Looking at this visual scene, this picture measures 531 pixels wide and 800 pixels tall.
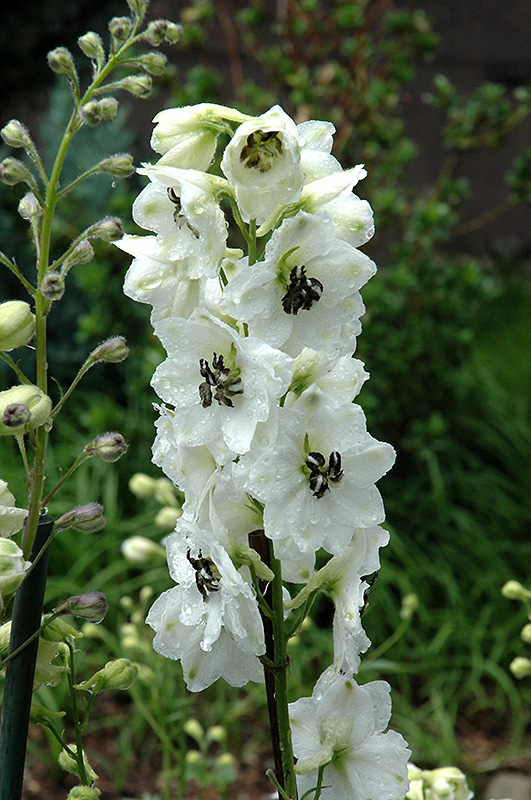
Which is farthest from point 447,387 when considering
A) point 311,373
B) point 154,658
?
point 311,373

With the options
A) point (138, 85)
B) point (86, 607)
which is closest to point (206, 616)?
point (86, 607)

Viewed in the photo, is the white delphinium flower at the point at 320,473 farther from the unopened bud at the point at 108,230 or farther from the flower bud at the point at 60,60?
the flower bud at the point at 60,60

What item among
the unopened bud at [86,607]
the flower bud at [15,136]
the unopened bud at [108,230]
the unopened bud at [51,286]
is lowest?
the unopened bud at [86,607]

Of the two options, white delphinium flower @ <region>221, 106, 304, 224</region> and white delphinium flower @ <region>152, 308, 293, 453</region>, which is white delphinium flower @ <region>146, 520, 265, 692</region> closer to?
white delphinium flower @ <region>152, 308, 293, 453</region>

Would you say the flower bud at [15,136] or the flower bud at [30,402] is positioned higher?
the flower bud at [15,136]

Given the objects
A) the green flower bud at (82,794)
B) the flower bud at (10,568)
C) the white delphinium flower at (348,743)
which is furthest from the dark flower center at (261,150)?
the green flower bud at (82,794)

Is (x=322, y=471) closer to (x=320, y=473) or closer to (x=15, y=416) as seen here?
(x=320, y=473)
